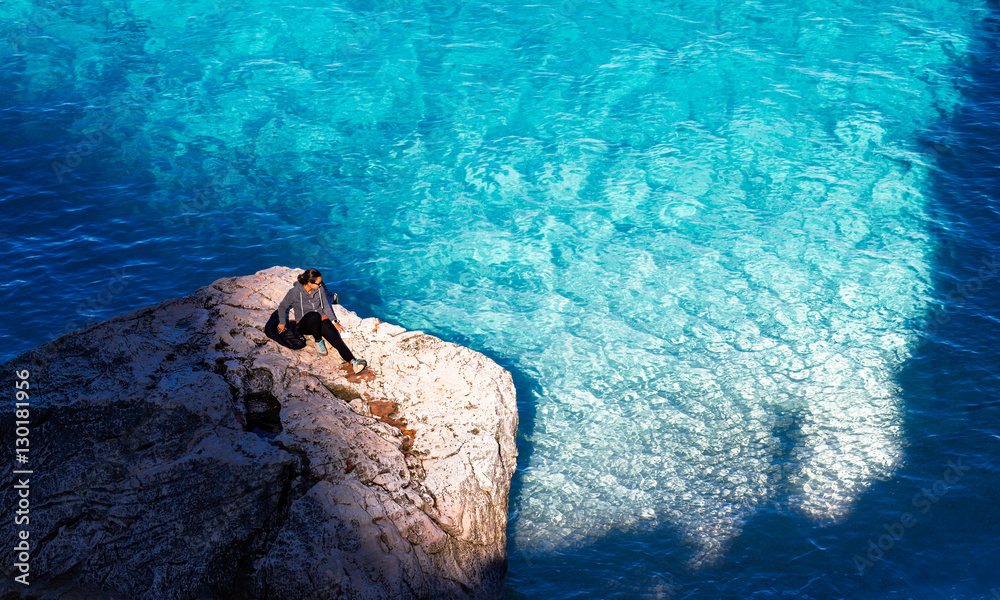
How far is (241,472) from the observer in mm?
8508

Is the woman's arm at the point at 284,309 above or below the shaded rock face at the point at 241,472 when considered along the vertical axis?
above

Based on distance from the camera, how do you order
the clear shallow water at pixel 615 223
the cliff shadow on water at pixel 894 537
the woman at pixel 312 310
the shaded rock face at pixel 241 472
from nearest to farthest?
the shaded rock face at pixel 241 472 < the cliff shadow on water at pixel 894 537 < the woman at pixel 312 310 < the clear shallow water at pixel 615 223

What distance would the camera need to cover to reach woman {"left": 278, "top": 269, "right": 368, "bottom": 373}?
10.7 meters

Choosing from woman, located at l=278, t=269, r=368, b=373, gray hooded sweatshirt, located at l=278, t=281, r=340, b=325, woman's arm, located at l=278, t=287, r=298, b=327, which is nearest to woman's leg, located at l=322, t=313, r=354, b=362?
woman, located at l=278, t=269, r=368, b=373

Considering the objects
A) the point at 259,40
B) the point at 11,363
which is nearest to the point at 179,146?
the point at 259,40

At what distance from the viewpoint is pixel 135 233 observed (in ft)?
56.4

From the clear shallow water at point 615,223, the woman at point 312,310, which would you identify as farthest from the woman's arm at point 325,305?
the clear shallow water at point 615,223

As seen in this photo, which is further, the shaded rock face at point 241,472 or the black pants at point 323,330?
the black pants at point 323,330

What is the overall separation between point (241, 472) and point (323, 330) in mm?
3019

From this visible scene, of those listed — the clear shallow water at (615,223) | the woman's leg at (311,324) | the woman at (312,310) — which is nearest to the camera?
the woman at (312,310)

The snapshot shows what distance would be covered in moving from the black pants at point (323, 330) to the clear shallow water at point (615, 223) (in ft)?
12.0

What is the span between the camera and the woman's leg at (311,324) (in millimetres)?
10805

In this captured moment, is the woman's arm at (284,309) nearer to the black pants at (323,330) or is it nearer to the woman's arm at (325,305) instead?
the black pants at (323,330)

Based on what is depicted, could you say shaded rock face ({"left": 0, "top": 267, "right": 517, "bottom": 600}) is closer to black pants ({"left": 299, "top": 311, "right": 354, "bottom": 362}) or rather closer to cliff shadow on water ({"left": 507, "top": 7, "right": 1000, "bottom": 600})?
black pants ({"left": 299, "top": 311, "right": 354, "bottom": 362})
